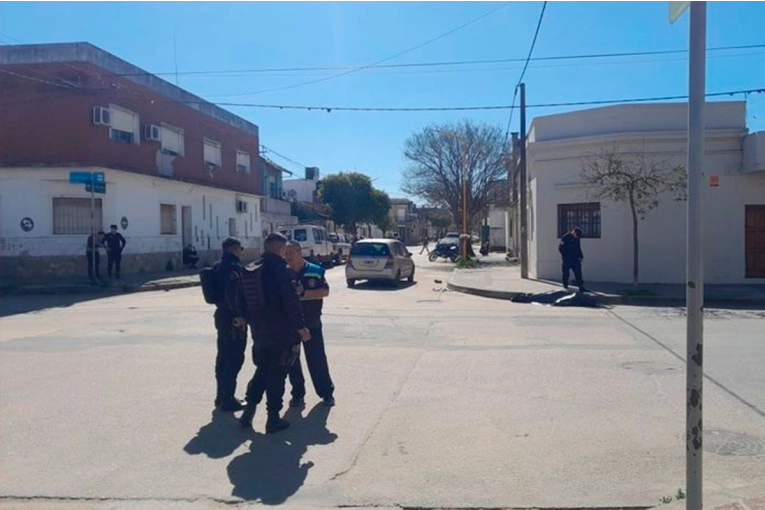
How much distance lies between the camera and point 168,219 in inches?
1198

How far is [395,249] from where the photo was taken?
22922 mm

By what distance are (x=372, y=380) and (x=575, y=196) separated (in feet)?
49.8

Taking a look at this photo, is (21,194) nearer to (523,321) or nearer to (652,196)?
(523,321)

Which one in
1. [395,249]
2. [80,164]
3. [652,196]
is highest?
[80,164]

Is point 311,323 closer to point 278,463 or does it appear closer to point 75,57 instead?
point 278,463

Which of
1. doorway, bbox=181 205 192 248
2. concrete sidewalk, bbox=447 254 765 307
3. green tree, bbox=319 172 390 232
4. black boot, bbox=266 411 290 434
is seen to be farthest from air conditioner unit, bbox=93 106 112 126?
green tree, bbox=319 172 390 232

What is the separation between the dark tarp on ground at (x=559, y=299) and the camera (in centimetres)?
1696

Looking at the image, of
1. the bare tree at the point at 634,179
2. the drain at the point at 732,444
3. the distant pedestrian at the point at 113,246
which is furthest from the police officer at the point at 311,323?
the distant pedestrian at the point at 113,246

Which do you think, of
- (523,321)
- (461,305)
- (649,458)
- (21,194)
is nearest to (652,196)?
(461,305)

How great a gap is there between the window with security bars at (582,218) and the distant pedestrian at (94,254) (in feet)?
48.2

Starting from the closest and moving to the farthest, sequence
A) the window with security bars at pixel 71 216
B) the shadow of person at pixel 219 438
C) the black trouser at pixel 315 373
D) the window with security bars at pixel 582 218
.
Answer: the shadow of person at pixel 219 438 → the black trouser at pixel 315 373 → the window with security bars at pixel 582 218 → the window with security bars at pixel 71 216

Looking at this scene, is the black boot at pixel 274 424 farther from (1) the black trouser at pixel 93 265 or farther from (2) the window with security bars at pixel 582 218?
(1) the black trouser at pixel 93 265

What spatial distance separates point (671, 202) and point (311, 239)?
16781 millimetres

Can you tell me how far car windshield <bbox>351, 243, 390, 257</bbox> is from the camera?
2236 centimetres
